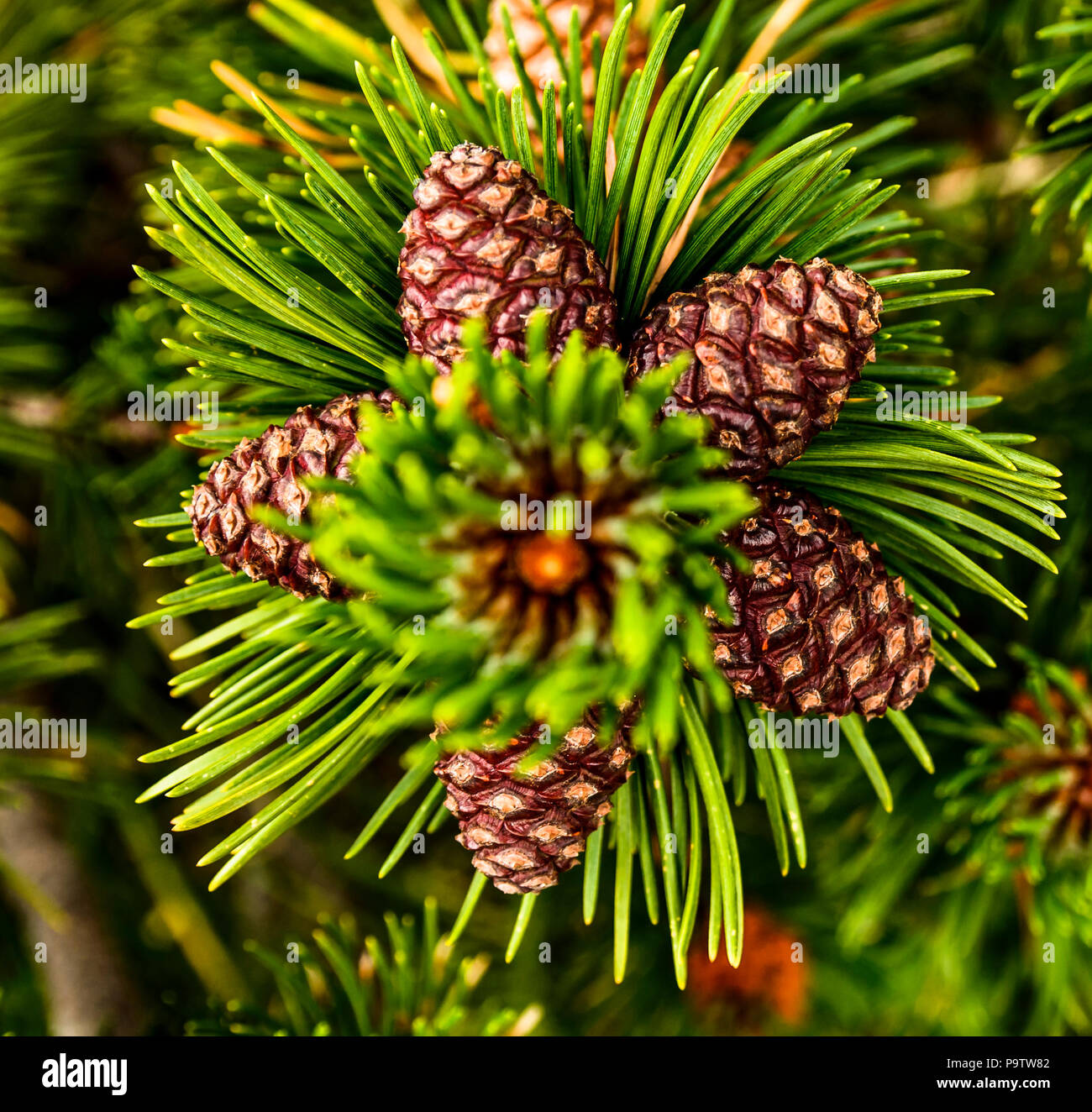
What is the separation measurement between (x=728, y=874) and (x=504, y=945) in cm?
84

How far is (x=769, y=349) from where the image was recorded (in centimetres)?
48

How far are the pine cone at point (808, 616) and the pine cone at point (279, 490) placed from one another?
0.24 metres

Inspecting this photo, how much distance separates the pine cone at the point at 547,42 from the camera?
28.6 inches

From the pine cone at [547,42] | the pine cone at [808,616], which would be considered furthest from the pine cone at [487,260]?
the pine cone at [547,42]

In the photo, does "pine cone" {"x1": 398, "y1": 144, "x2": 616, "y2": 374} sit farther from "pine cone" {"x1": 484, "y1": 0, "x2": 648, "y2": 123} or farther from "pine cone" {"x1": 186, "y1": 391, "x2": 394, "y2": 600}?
"pine cone" {"x1": 484, "y1": 0, "x2": 648, "y2": 123}

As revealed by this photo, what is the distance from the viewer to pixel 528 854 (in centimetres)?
52

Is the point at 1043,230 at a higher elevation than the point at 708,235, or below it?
higher

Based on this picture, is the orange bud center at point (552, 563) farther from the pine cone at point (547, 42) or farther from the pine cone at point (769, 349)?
the pine cone at point (547, 42)

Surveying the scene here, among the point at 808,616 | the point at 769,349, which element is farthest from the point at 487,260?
the point at 808,616

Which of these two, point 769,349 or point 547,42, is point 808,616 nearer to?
point 769,349

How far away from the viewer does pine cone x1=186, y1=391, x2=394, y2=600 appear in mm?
500

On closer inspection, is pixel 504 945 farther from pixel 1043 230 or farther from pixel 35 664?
pixel 1043 230

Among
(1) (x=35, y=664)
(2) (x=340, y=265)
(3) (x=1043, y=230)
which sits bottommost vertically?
(1) (x=35, y=664)
